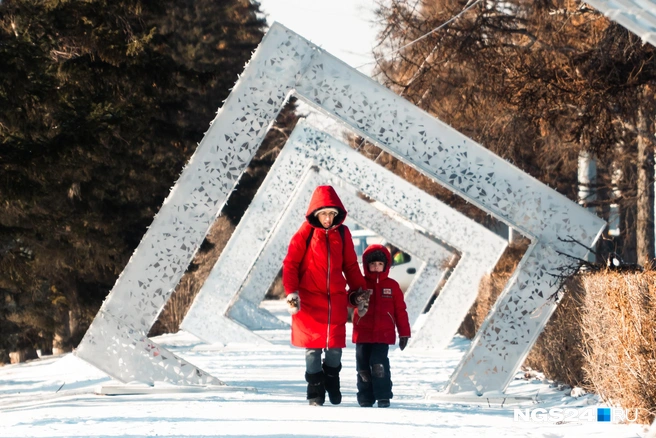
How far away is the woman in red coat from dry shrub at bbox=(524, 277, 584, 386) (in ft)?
6.24

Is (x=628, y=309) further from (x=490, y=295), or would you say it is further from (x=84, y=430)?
(x=490, y=295)

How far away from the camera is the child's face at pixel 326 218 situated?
730 cm

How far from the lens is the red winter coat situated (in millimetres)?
7625

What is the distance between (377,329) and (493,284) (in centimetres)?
632

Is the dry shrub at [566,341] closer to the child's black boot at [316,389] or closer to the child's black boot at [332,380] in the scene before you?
the child's black boot at [332,380]

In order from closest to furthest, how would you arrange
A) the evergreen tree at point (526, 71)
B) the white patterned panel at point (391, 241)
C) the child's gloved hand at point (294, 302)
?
the child's gloved hand at point (294, 302)
the evergreen tree at point (526, 71)
the white patterned panel at point (391, 241)

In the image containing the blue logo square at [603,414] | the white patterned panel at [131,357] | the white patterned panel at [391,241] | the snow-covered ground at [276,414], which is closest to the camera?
the snow-covered ground at [276,414]

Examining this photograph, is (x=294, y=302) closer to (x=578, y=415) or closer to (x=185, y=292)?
(x=578, y=415)

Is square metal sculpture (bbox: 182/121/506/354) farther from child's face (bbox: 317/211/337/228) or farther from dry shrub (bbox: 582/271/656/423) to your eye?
dry shrub (bbox: 582/271/656/423)

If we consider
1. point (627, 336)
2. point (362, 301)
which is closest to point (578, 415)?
point (627, 336)

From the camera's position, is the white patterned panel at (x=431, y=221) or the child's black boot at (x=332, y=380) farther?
the white patterned panel at (x=431, y=221)

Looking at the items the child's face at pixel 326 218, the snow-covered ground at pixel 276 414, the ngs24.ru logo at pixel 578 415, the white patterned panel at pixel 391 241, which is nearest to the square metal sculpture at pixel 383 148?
the snow-covered ground at pixel 276 414

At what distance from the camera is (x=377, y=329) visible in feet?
25.0

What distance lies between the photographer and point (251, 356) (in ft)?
47.2
